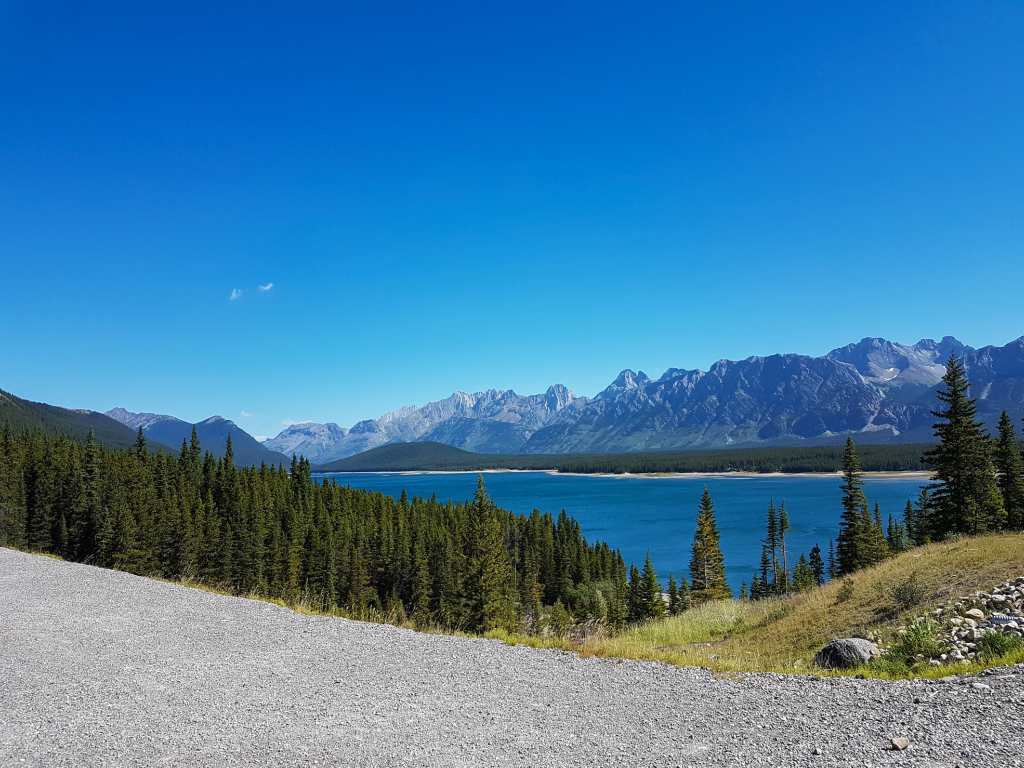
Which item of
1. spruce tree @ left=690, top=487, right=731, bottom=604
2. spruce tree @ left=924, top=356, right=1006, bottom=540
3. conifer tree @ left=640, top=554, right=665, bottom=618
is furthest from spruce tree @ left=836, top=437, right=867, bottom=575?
conifer tree @ left=640, top=554, right=665, bottom=618

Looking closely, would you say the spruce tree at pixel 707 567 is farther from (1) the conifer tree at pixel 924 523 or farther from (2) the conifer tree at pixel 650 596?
(1) the conifer tree at pixel 924 523

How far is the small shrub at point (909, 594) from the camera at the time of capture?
17.3 metres

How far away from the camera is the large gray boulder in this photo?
11877 millimetres

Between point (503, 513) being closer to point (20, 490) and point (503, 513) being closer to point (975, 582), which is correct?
point (20, 490)

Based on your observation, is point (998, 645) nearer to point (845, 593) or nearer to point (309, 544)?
point (845, 593)

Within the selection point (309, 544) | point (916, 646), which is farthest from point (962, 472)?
point (309, 544)

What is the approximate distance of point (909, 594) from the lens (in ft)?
57.9

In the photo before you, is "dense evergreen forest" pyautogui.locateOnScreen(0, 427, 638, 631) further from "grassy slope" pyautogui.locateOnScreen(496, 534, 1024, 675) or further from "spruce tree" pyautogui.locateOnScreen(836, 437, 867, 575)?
"grassy slope" pyautogui.locateOnScreen(496, 534, 1024, 675)

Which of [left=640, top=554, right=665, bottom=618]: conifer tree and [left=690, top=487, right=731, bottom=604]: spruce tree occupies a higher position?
[left=690, top=487, right=731, bottom=604]: spruce tree

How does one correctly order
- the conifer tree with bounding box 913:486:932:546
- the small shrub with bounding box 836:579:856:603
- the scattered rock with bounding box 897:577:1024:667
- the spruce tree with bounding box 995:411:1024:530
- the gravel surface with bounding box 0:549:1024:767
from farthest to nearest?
the conifer tree with bounding box 913:486:932:546
the spruce tree with bounding box 995:411:1024:530
the small shrub with bounding box 836:579:856:603
the scattered rock with bounding box 897:577:1024:667
the gravel surface with bounding box 0:549:1024:767

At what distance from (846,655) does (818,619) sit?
29.0 feet

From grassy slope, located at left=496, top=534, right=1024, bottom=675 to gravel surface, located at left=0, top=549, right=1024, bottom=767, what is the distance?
1.52 m

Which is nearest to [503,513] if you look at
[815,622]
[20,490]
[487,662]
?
[20,490]

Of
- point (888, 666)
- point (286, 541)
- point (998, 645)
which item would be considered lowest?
point (286, 541)
